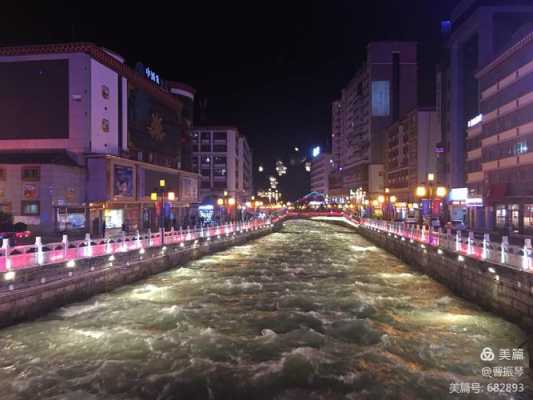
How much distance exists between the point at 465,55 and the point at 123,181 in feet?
174

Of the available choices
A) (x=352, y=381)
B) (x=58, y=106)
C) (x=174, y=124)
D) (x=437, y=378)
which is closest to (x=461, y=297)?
(x=437, y=378)

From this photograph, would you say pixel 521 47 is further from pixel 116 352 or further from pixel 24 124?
pixel 24 124

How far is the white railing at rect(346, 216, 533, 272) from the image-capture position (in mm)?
17000

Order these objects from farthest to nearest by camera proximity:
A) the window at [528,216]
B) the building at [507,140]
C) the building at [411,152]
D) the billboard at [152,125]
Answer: the building at [411,152] < the billboard at [152,125] < the window at [528,216] < the building at [507,140]

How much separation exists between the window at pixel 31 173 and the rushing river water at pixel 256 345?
1816 centimetres

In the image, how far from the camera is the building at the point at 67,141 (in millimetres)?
36938

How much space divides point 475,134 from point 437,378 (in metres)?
52.5

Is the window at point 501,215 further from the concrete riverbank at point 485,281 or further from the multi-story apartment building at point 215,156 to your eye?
the multi-story apartment building at point 215,156

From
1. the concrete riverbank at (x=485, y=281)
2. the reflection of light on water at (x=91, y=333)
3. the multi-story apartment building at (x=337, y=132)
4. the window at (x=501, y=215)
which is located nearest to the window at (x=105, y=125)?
the reflection of light on water at (x=91, y=333)

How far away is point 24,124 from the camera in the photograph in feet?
138

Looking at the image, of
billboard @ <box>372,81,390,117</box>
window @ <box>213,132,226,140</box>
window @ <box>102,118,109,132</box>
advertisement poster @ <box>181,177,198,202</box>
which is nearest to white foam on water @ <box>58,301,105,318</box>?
window @ <box>102,118,109,132</box>

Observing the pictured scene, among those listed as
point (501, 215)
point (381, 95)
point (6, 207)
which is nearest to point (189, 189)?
point (6, 207)

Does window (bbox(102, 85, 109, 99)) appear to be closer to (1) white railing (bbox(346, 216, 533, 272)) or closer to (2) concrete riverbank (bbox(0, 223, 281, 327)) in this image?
(2) concrete riverbank (bbox(0, 223, 281, 327))

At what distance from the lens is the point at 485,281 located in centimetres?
1906
